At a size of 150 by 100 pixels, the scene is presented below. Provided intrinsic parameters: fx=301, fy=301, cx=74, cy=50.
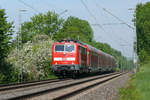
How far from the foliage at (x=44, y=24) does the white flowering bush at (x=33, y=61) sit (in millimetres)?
34951

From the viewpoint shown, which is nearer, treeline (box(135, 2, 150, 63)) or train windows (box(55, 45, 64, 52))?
train windows (box(55, 45, 64, 52))

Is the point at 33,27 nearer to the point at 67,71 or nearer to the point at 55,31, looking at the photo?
the point at 55,31

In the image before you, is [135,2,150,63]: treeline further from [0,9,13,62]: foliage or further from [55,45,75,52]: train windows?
[0,9,13,62]: foliage

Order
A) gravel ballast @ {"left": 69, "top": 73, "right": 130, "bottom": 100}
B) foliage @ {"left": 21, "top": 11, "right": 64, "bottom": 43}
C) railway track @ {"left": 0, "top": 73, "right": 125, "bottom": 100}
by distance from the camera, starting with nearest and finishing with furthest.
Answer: railway track @ {"left": 0, "top": 73, "right": 125, "bottom": 100}
gravel ballast @ {"left": 69, "top": 73, "right": 130, "bottom": 100}
foliage @ {"left": 21, "top": 11, "right": 64, "bottom": 43}

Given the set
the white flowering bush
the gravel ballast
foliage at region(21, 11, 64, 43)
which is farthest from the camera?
foliage at region(21, 11, 64, 43)

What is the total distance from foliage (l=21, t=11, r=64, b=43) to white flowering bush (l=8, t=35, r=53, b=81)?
3495 centimetres

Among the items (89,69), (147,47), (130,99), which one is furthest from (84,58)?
(147,47)

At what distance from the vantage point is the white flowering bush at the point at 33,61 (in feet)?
104

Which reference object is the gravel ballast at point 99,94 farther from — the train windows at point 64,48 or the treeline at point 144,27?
the treeline at point 144,27

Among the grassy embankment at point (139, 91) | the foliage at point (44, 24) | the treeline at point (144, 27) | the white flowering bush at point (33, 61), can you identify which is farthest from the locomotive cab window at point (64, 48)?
the foliage at point (44, 24)

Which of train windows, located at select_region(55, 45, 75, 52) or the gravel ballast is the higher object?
train windows, located at select_region(55, 45, 75, 52)

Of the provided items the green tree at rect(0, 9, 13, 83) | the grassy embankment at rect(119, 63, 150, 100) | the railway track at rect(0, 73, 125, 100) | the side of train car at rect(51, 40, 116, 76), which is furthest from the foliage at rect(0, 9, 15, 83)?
the grassy embankment at rect(119, 63, 150, 100)

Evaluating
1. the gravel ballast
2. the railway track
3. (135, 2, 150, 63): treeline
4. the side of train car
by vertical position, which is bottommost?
the gravel ballast

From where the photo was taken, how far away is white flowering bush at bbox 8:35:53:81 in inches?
1242
